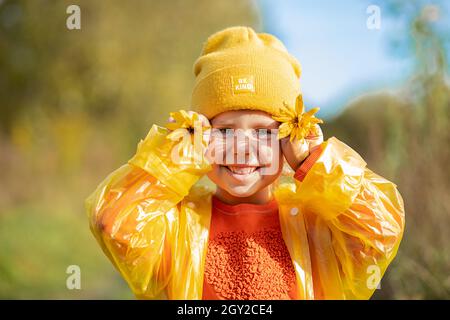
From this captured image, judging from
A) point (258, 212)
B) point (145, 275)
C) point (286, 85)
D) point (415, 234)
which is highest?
point (286, 85)

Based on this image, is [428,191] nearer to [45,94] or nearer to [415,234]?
[415,234]

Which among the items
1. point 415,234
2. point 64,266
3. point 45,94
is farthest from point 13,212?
point 415,234

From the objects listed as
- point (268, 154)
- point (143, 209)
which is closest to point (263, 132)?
point (268, 154)

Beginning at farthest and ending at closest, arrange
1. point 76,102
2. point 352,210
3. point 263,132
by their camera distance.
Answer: point 76,102
point 263,132
point 352,210

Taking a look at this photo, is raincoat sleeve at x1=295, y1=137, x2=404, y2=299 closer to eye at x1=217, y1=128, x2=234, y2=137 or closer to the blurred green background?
eye at x1=217, y1=128, x2=234, y2=137

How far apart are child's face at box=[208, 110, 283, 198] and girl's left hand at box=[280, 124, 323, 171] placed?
0.04 meters

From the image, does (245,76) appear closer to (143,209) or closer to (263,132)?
(263,132)

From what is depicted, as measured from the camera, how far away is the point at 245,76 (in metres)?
2.22

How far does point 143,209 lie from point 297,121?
693 mm

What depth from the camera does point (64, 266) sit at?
654cm

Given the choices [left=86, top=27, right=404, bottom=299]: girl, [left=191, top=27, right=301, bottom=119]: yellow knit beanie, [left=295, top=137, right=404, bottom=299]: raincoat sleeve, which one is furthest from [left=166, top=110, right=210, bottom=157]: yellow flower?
[left=295, top=137, right=404, bottom=299]: raincoat sleeve

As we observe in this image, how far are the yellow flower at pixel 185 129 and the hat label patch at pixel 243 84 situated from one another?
0.68ft

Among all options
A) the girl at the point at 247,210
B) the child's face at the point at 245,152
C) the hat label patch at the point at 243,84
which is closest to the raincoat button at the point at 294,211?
the girl at the point at 247,210
